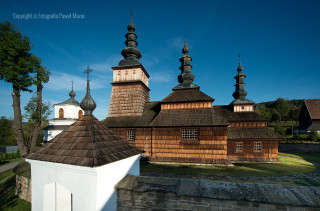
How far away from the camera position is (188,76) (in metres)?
15.7

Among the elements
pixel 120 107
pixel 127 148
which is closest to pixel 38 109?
pixel 120 107

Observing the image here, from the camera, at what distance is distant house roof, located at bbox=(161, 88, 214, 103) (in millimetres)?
12367

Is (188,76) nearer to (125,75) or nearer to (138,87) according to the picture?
(138,87)

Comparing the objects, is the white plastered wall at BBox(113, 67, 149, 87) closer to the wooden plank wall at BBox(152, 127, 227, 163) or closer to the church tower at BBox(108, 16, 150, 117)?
the church tower at BBox(108, 16, 150, 117)

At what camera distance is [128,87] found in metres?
15.1

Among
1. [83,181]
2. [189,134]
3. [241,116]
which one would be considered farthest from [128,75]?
[241,116]

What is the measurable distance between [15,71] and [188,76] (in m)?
16.8

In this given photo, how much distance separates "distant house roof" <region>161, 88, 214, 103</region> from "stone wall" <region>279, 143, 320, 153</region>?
52.8 feet

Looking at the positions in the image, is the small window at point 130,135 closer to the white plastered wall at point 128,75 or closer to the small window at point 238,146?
the white plastered wall at point 128,75

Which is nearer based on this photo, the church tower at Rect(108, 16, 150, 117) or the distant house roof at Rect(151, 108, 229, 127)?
the distant house roof at Rect(151, 108, 229, 127)

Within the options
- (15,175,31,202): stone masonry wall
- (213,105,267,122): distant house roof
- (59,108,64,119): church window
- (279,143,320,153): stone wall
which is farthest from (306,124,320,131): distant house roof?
(59,108,64,119): church window

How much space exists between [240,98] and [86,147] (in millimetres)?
17710

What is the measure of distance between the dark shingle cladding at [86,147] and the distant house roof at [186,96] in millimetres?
9099

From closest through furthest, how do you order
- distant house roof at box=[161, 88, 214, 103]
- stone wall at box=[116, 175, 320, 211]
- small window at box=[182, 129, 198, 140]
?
stone wall at box=[116, 175, 320, 211]
small window at box=[182, 129, 198, 140]
distant house roof at box=[161, 88, 214, 103]
